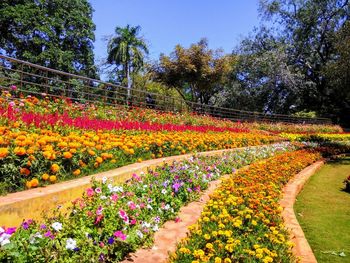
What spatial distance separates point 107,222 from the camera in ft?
10.3

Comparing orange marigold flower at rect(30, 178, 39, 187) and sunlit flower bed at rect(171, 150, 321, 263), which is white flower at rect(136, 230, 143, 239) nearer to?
sunlit flower bed at rect(171, 150, 321, 263)

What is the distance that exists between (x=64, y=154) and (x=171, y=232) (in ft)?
4.90

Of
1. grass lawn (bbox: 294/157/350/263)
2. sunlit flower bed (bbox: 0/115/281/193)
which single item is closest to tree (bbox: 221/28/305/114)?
grass lawn (bbox: 294/157/350/263)

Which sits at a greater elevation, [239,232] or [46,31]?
[46,31]

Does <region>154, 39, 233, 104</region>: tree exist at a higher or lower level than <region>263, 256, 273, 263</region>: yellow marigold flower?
higher

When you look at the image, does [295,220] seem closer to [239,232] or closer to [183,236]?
[239,232]

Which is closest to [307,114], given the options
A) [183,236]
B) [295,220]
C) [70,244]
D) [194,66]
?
[194,66]

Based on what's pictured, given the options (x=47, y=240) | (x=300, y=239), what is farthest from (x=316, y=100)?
(x=47, y=240)

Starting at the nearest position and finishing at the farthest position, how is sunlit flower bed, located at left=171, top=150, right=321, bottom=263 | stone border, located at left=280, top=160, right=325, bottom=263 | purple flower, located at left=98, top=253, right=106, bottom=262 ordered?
purple flower, located at left=98, top=253, right=106, bottom=262, sunlit flower bed, located at left=171, top=150, right=321, bottom=263, stone border, located at left=280, top=160, right=325, bottom=263

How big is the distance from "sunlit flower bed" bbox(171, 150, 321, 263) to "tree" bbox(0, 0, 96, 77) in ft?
88.5

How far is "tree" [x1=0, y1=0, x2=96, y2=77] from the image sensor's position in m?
27.8

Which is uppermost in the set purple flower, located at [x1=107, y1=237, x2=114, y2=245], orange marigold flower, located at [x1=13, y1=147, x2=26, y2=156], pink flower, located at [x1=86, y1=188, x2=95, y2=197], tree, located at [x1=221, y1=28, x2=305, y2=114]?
tree, located at [x1=221, y1=28, x2=305, y2=114]

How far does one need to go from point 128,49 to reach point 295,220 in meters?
36.7

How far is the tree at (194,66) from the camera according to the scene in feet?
99.4
